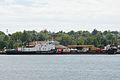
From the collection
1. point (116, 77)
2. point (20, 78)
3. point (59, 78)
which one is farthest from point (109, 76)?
point (20, 78)

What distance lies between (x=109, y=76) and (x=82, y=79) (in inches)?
259

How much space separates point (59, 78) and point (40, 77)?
11.6ft

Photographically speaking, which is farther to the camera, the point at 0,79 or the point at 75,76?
the point at 75,76

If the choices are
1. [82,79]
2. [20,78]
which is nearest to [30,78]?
[20,78]

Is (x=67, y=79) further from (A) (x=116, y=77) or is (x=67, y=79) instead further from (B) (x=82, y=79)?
(A) (x=116, y=77)

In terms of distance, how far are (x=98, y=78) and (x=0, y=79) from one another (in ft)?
45.7

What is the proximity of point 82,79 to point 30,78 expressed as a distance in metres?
7.46

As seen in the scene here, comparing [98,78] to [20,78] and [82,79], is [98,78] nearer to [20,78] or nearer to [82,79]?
[82,79]

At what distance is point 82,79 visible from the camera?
3095 inches

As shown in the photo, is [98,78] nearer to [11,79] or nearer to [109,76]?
[109,76]

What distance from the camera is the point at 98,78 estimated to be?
3155 inches

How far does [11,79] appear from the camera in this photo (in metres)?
77.5

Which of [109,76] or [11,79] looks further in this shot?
[109,76]

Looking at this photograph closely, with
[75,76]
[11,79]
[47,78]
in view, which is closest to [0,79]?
[11,79]
